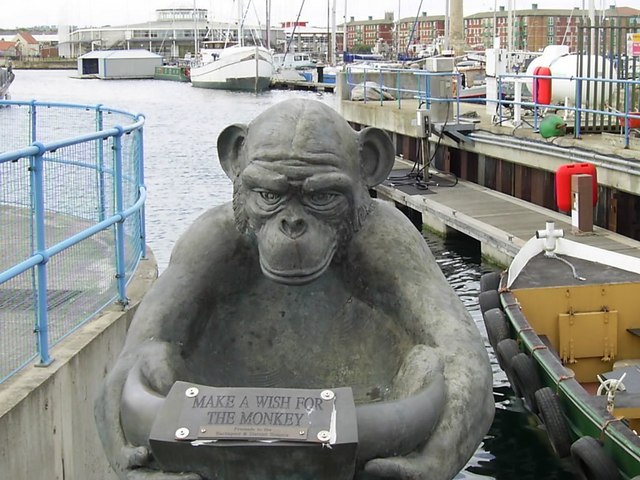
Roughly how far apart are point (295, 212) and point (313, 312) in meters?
0.51

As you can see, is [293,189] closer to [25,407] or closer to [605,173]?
[25,407]

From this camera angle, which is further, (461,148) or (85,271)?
(461,148)

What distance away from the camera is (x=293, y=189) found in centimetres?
333

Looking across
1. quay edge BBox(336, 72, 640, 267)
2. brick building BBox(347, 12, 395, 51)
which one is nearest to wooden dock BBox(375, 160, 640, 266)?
quay edge BBox(336, 72, 640, 267)

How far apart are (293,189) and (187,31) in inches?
6197

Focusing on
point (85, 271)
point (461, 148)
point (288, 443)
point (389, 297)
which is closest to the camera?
point (288, 443)

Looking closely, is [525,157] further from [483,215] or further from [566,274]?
[566,274]

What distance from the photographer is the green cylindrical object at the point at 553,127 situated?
18489 mm

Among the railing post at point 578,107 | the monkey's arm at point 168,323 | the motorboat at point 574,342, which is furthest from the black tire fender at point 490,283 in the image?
the monkey's arm at point 168,323

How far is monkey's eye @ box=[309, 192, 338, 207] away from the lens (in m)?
3.35

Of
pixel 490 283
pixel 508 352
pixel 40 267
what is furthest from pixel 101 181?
pixel 490 283

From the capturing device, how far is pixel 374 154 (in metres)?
3.63

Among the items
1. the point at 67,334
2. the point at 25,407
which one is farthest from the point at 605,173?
the point at 25,407

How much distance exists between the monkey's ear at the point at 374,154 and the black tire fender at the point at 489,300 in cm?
847
